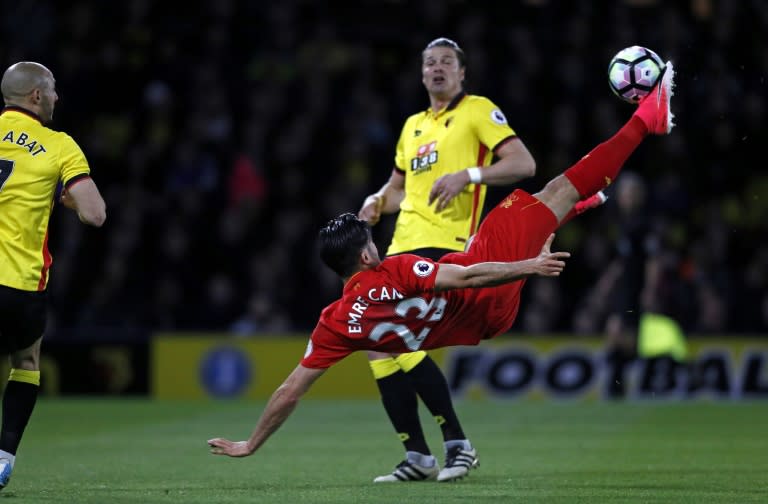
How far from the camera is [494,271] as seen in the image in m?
6.64

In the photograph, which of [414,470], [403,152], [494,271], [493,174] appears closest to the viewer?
[494,271]

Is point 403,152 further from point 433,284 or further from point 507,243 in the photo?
point 433,284

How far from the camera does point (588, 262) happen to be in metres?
16.9

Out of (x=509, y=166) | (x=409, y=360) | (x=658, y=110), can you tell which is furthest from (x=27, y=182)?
(x=658, y=110)

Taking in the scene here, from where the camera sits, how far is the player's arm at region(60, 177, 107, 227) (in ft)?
22.7

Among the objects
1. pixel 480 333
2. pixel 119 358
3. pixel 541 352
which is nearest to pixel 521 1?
pixel 541 352

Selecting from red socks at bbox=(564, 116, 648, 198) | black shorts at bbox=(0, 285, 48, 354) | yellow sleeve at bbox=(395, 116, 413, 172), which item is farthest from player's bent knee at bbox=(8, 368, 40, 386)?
red socks at bbox=(564, 116, 648, 198)

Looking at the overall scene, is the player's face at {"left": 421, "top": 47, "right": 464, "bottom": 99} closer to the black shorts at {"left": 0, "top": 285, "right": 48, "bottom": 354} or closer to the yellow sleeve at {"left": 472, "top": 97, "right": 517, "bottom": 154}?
the yellow sleeve at {"left": 472, "top": 97, "right": 517, "bottom": 154}

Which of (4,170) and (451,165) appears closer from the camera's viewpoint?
(4,170)

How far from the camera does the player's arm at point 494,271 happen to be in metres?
6.51

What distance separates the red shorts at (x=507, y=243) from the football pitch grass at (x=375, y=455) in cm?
97

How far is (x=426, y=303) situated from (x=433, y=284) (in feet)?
0.88

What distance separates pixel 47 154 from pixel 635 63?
11.5 feet

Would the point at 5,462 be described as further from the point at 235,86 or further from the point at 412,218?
the point at 235,86
